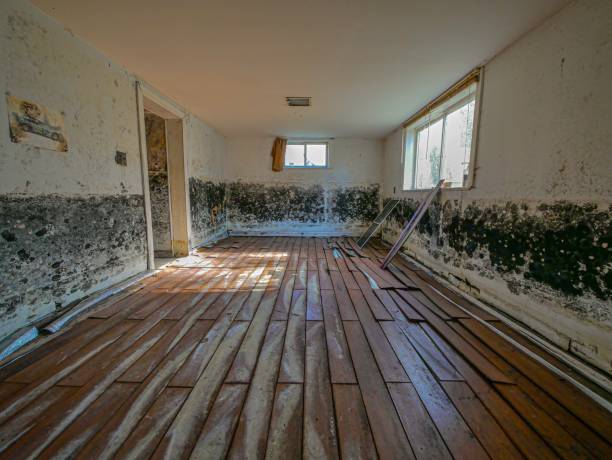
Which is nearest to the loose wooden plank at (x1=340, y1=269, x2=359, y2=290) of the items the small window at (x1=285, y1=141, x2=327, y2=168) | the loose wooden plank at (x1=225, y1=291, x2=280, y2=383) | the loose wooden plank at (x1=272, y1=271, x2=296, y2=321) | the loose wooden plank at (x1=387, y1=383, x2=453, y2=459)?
the loose wooden plank at (x1=272, y1=271, x2=296, y2=321)

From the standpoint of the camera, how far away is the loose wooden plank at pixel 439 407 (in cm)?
100

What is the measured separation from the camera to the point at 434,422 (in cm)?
111

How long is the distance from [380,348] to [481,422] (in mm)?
612

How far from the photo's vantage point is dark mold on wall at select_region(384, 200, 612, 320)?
4.85 ft

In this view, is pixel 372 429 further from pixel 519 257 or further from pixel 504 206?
pixel 504 206

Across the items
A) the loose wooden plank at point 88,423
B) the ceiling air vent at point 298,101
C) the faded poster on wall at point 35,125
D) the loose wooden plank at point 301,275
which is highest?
the ceiling air vent at point 298,101

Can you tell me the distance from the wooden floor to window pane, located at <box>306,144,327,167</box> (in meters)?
4.48

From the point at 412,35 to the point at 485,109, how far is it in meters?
1.10

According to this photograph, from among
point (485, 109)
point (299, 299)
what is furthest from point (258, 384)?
point (485, 109)

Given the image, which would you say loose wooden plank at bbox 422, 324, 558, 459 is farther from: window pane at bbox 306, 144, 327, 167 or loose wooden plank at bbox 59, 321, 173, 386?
window pane at bbox 306, 144, 327, 167

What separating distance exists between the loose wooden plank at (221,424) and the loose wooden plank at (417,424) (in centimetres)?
76

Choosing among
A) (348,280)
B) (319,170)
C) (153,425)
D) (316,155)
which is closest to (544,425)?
(153,425)

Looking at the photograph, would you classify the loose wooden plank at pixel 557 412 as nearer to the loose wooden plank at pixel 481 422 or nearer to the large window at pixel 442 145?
the loose wooden plank at pixel 481 422

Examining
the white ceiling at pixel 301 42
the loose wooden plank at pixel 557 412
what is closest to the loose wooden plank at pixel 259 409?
the loose wooden plank at pixel 557 412
